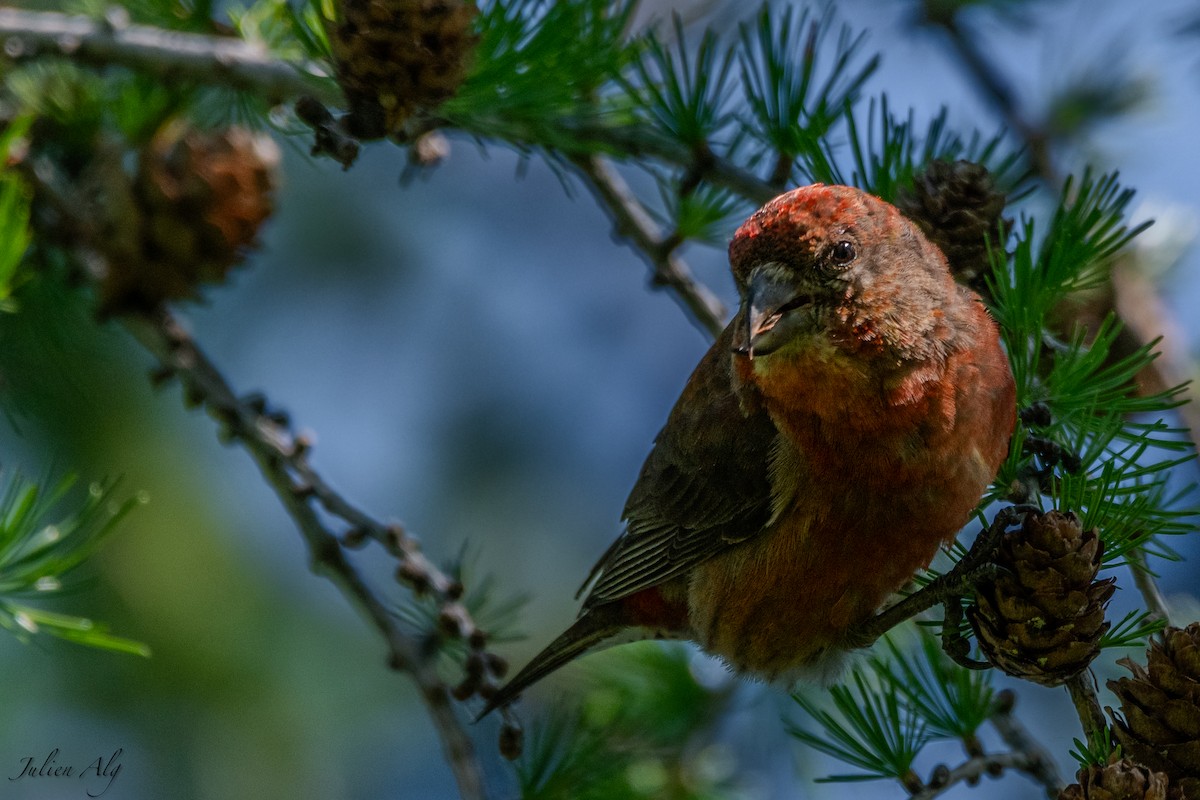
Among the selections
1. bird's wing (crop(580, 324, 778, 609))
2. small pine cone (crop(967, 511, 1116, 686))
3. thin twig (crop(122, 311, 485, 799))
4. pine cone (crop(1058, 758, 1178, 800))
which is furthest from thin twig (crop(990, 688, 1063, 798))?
thin twig (crop(122, 311, 485, 799))

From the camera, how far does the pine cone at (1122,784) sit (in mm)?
1726

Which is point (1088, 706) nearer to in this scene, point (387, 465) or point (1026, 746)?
point (1026, 746)

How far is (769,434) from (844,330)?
0.44 m

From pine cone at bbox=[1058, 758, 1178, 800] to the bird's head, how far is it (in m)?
0.99

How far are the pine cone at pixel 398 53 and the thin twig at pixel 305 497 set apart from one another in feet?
2.68

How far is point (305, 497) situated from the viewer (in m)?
2.81

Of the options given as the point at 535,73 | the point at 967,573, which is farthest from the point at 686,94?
the point at 967,573

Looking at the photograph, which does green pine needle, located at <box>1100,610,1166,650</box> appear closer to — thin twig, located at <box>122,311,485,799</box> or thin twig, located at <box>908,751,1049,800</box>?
thin twig, located at <box>908,751,1049,800</box>

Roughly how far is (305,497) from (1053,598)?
5.45ft

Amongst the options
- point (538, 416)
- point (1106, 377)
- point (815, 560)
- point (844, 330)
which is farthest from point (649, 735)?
point (538, 416)

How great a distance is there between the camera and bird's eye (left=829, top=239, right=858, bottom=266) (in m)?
2.50

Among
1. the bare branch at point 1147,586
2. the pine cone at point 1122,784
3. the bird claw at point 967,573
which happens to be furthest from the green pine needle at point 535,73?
the pine cone at point 1122,784

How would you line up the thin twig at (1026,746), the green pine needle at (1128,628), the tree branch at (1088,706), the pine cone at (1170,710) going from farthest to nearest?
the thin twig at (1026,746)
the green pine needle at (1128,628)
the tree branch at (1088,706)
the pine cone at (1170,710)

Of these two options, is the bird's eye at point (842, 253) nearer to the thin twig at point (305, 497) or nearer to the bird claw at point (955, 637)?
the bird claw at point (955, 637)
